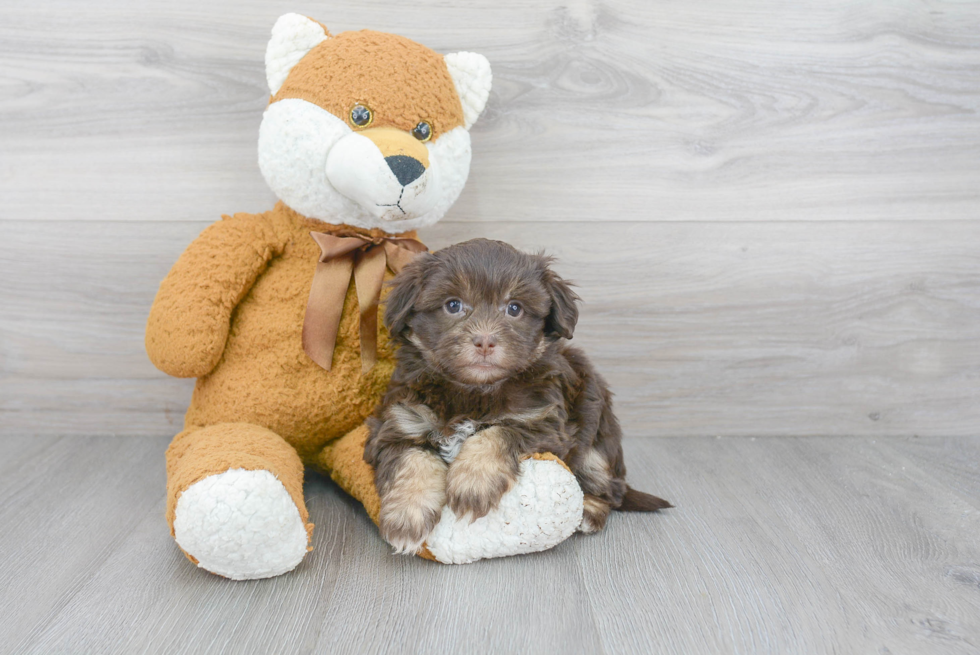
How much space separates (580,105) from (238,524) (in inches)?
55.8

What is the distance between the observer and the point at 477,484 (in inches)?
52.5

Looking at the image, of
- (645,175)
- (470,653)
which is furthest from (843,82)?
(470,653)

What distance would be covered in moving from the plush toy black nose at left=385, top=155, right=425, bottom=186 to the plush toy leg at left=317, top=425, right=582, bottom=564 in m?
0.63

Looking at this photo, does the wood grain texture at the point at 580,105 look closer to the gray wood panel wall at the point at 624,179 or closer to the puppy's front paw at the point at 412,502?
the gray wood panel wall at the point at 624,179

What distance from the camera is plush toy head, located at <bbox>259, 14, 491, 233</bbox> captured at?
1483 millimetres

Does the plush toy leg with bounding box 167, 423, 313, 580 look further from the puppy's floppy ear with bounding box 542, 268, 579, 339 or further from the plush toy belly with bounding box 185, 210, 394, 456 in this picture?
the puppy's floppy ear with bounding box 542, 268, 579, 339

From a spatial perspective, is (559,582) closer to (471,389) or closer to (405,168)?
(471,389)

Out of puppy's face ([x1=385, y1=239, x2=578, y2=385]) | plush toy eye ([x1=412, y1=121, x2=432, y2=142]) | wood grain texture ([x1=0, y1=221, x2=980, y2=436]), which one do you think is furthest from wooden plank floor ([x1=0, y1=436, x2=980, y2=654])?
plush toy eye ([x1=412, y1=121, x2=432, y2=142])

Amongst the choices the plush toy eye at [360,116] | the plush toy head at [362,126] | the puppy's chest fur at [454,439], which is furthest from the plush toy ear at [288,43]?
the puppy's chest fur at [454,439]

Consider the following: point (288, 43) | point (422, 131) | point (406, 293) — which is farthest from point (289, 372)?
point (288, 43)

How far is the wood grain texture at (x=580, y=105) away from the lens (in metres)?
1.96

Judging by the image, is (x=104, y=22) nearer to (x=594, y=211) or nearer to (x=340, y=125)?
(x=340, y=125)

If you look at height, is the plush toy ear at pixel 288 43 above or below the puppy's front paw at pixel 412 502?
above

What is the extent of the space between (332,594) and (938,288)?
1943 mm
